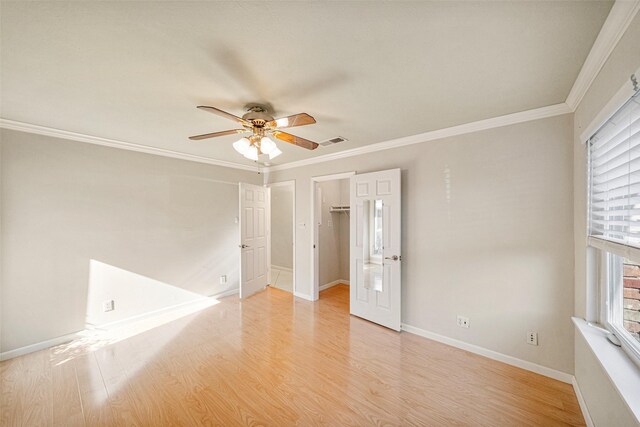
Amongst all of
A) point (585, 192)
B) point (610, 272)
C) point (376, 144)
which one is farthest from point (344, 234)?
point (610, 272)

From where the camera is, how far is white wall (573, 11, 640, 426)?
45.6 inches

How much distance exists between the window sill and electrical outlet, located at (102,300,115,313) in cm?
463

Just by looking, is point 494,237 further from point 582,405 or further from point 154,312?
point 154,312

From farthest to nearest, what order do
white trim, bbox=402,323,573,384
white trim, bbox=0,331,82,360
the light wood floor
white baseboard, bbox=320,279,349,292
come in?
white baseboard, bbox=320,279,349,292 → white trim, bbox=0,331,82,360 → white trim, bbox=402,323,573,384 → the light wood floor

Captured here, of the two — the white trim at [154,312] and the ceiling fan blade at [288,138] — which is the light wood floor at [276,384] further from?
the ceiling fan blade at [288,138]

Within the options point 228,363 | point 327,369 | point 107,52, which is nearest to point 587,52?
point 107,52

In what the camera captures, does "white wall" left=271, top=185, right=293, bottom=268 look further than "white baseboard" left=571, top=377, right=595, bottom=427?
Yes

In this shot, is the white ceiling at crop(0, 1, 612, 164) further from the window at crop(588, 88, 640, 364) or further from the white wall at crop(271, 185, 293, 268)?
the white wall at crop(271, 185, 293, 268)

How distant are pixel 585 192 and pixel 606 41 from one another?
105 centimetres

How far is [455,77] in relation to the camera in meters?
1.68

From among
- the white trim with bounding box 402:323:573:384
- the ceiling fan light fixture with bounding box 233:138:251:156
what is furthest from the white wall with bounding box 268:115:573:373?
the ceiling fan light fixture with bounding box 233:138:251:156

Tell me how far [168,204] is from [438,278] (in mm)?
4012

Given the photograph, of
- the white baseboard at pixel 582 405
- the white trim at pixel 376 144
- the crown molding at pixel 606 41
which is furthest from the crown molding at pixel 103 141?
the white baseboard at pixel 582 405

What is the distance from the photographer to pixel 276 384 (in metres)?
2.08
